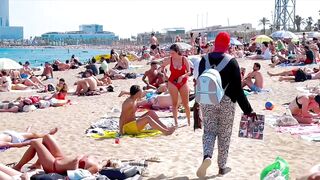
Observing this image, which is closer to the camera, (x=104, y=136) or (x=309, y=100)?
(x=104, y=136)

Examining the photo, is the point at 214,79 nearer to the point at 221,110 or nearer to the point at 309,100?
the point at 221,110

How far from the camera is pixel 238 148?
21.2ft

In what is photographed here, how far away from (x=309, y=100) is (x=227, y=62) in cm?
365

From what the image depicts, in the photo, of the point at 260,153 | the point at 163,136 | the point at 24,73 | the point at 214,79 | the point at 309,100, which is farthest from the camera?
the point at 24,73

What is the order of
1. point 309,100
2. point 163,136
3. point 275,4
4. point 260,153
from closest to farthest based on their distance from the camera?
point 260,153
point 163,136
point 309,100
point 275,4

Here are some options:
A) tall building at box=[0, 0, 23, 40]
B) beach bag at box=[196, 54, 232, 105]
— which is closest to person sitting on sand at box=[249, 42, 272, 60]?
beach bag at box=[196, 54, 232, 105]

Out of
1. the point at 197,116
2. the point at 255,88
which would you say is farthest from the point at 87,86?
the point at 197,116

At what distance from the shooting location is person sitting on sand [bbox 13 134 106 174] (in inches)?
191

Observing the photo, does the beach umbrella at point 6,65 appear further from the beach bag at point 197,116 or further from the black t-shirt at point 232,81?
the black t-shirt at point 232,81

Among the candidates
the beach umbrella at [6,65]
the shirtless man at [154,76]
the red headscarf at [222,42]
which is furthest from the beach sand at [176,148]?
the beach umbrella at [6,65]

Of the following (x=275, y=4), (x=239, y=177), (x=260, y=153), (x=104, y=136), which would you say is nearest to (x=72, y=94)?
(x=104, y=136)

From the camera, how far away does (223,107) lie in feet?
15.9

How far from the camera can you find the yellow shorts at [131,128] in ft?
23.7

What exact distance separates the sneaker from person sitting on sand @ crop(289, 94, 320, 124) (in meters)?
3.51
